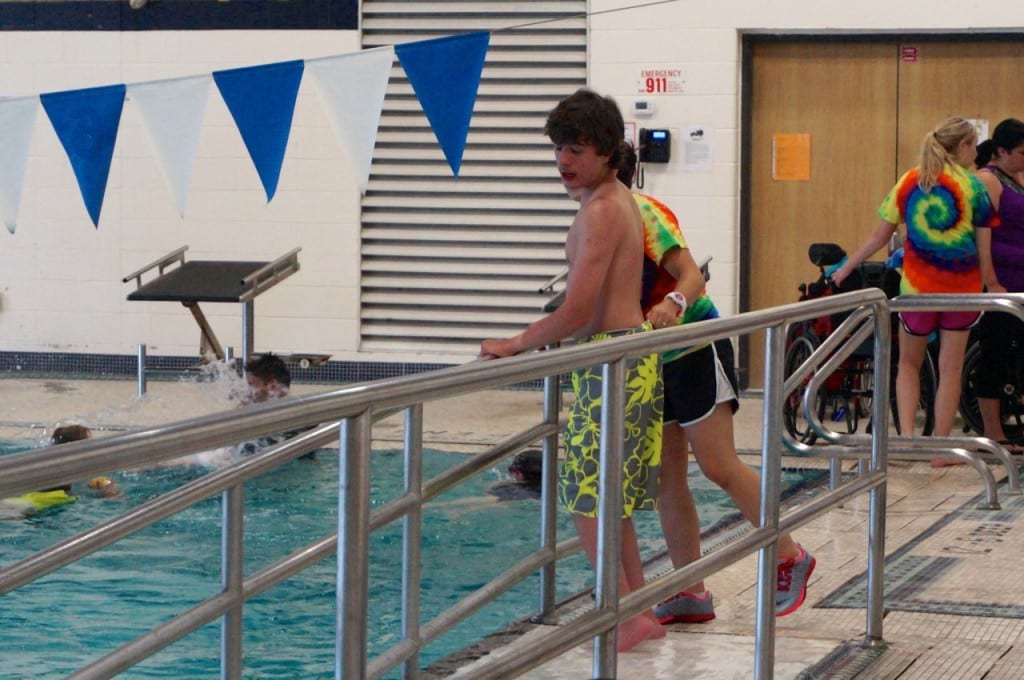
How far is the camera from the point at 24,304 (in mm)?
10922

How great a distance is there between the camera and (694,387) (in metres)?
4.15

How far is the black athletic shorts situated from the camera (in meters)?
4.14

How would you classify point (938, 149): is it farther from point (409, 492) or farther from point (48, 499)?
point (48, 499)

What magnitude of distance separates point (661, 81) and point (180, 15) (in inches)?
131

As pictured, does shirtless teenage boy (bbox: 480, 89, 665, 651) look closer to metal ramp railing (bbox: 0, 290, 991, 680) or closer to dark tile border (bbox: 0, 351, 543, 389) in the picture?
metal ramp railing (bbox: 0, 290, 991, 680)

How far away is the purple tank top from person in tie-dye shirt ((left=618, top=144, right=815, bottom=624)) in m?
3.15

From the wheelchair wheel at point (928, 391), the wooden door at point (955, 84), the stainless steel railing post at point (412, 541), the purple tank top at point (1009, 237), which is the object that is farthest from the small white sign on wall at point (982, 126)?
the stainless steel railing post at point (412, 541)

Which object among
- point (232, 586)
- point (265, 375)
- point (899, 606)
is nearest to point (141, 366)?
point (265, 375)

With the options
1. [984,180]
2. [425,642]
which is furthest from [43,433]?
[425,642]

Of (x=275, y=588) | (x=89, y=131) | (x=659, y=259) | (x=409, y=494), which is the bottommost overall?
(x=275, y=588)

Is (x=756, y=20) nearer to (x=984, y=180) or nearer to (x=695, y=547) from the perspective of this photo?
(x=984, y=180)

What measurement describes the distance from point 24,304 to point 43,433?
2.59m

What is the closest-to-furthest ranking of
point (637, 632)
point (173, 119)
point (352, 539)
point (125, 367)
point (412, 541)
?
point (352, 539) → point (412, 541) → point (637, 632) → point (173, 119) → point (125, 367)

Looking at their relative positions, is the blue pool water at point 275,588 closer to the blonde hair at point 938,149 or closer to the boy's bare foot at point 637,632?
the boy's bare foot at point 637,632
